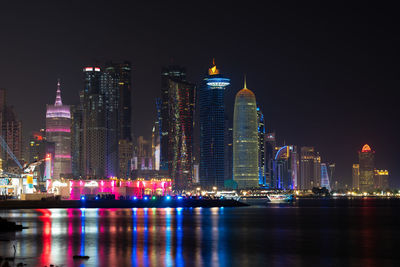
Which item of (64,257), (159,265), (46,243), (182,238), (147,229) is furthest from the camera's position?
(147,229)

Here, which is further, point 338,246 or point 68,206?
point 68,206

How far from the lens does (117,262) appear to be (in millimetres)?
52031

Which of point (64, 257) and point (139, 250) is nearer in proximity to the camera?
point (64, 257)

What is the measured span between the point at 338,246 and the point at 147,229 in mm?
32544

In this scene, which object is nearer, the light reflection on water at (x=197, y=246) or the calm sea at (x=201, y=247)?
the calm sea at (x=201, y=247)

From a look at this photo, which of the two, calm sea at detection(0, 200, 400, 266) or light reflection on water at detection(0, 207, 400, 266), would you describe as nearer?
calm sea at detection(0, 200, 400, 266)

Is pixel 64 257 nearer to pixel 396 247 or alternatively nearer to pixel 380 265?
pixel 380 265

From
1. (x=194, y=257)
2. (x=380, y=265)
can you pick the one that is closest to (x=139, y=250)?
(x=194, y=257)

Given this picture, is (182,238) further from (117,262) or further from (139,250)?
(117,262)

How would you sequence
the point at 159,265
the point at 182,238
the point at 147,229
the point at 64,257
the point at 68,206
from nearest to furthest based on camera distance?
the point at 159,265 → the point at 64,257 → the point at 182,238 → the point at 147,229 → the point at 68,206

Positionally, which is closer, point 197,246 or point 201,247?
point 201,247

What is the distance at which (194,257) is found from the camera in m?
57.2

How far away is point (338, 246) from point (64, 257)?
3072 cm

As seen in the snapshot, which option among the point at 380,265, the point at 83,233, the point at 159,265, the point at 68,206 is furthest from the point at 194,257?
the point at 68,206
